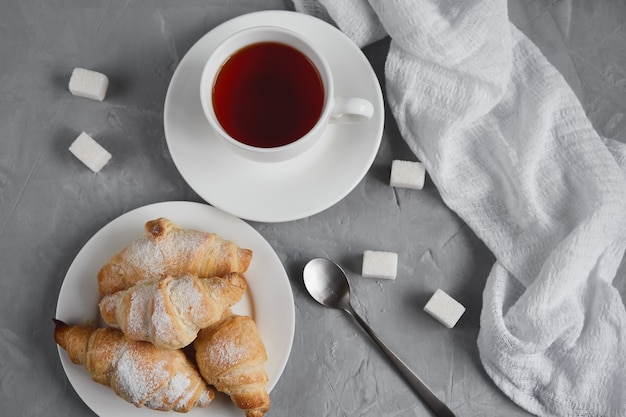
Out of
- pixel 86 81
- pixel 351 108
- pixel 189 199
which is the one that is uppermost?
pixel 351 108

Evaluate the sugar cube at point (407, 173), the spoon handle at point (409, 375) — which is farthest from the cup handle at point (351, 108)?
the spoon handle at point (409, 375)

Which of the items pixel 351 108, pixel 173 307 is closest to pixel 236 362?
pixel 173 307

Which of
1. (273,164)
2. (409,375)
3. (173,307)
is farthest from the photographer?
(409,375)

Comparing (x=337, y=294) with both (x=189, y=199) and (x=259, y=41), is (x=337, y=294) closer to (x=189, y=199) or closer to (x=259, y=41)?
(x=189, y=199)

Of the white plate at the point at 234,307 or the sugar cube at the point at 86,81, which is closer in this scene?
the white plate at the point at 234,307

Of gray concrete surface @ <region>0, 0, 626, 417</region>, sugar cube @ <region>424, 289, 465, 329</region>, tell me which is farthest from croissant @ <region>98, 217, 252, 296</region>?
sugar cube @ <region>424, 289, 465, 329</region>

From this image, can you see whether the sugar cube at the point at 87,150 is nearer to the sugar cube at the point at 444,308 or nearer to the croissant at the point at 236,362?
the croissant at the point at 236,362

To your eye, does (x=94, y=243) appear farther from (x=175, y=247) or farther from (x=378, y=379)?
(x=378, y=379)
